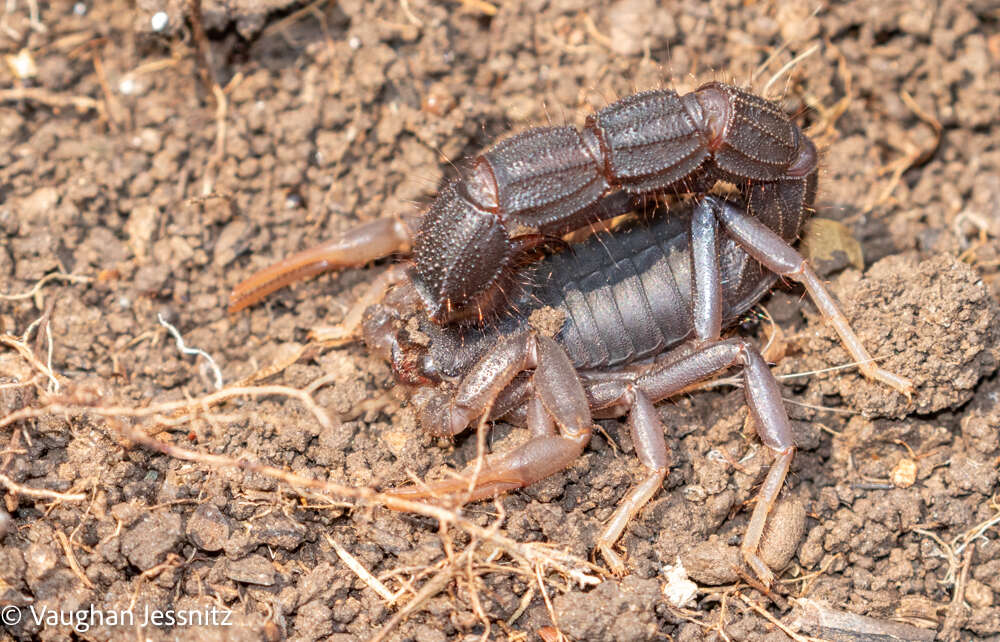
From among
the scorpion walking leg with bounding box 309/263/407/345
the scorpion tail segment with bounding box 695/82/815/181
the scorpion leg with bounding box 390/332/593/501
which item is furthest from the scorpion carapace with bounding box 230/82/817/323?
the scorpion walking leg with bounding box 309/263/407/345

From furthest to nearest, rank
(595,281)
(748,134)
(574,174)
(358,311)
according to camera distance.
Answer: (358,311) → (595,281) → (748,134) → (574,174)

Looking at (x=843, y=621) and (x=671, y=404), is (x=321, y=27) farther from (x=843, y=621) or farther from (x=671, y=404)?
(x=843, y=621)

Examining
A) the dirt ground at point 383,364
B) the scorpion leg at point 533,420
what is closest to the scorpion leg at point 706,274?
the dirt ground at point 383,364

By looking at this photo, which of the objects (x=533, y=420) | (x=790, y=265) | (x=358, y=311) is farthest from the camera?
(x=358, y=311)

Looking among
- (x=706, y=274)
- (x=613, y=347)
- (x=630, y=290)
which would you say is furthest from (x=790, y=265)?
(x=613, y=347)

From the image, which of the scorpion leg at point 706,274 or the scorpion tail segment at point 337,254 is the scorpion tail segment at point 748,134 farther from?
the scorpion tail segment at point 337,254

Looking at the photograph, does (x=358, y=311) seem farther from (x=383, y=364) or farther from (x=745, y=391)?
(x=745, y=391)
